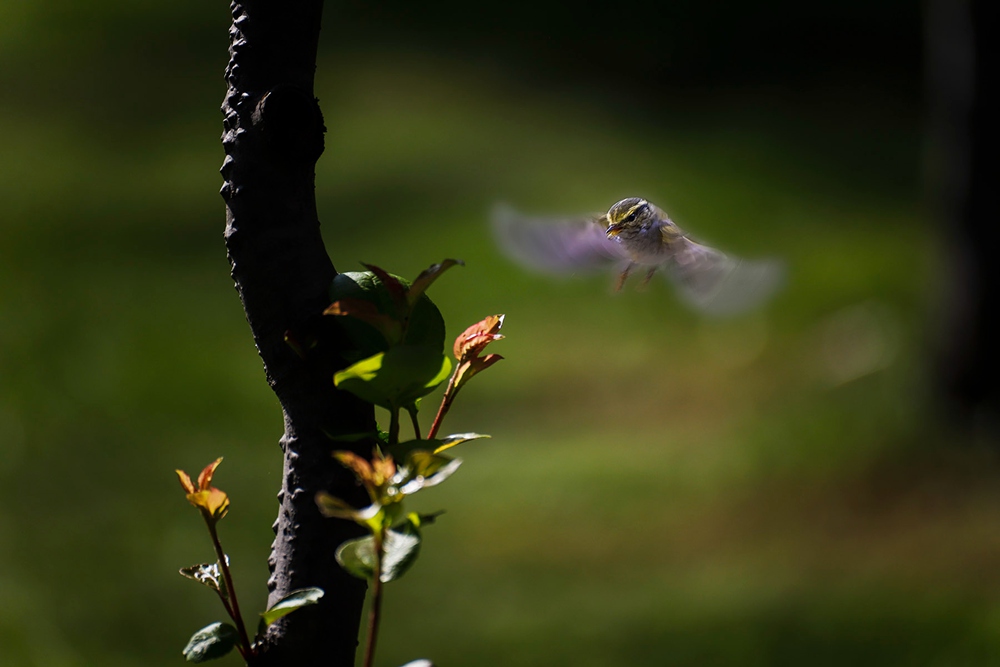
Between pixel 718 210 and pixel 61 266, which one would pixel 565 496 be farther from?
pixel 61 266

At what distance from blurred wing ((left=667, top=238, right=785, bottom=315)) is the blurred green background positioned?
1.24 m

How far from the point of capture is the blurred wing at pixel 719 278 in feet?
2.00

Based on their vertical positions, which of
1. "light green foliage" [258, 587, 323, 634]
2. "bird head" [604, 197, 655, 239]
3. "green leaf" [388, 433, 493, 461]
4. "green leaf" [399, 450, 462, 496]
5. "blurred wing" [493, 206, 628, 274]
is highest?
"bird head" [604, 197, 655, 239]

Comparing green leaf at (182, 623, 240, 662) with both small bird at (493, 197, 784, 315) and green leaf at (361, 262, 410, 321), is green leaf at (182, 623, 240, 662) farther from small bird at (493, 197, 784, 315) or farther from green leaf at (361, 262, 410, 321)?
small bird at (493, 197, 784, 315)

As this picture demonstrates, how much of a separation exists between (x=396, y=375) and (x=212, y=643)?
0.13m

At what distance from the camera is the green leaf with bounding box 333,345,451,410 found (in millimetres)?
365

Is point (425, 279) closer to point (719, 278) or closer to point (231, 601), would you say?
point (231, 601)

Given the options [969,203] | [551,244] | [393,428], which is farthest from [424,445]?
[969,203]

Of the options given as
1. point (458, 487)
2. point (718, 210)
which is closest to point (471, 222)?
point (718, 210)

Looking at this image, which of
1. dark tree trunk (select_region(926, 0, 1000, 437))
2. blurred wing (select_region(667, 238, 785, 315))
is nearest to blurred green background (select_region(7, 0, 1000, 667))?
dark tree trunk (select_region(926, 0, 1000, 437))

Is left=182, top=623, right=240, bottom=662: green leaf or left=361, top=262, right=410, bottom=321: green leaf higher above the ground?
left=361, top=262, right=410, bottom=321: green leaf

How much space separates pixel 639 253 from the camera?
0.66 meters

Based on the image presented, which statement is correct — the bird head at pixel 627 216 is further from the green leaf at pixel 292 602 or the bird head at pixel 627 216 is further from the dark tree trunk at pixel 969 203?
the dark tree trunk at pixel 969 203

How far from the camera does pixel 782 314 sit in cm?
302
